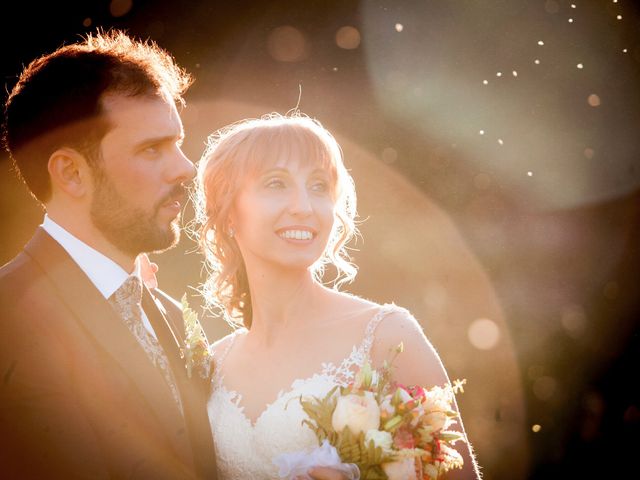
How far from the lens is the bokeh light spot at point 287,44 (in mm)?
4836

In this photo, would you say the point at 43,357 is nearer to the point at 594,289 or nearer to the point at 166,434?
the point at 166,434

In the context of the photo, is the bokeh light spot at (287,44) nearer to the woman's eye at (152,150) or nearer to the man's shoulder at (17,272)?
the woman's eye at (152,150)

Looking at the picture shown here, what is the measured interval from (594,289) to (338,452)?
3.76 meters

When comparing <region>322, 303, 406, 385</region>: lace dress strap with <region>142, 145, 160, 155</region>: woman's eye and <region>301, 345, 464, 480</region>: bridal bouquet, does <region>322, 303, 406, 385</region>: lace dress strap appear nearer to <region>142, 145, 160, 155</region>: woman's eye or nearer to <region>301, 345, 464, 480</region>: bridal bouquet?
<region>301, 345, 464, 480</region>: bridal bouquet

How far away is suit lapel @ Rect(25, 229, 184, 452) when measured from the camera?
2027 millimetres

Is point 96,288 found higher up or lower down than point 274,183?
lower down

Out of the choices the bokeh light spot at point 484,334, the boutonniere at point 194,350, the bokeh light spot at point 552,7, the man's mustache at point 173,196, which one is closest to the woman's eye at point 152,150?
the man's mustache at point 173,196

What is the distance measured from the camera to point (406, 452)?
6.05 feet

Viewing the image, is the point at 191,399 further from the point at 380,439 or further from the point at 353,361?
the point at 380,439

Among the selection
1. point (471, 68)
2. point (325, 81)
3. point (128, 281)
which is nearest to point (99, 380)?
point (128, 281)

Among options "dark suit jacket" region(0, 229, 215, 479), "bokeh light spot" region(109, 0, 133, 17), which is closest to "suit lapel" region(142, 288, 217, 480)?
"dark suit jacket" region(0, 229, 215, 479)

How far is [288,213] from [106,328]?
2.68 ft

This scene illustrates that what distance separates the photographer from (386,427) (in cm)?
185

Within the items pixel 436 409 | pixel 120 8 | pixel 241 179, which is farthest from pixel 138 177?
pixel 120 8
